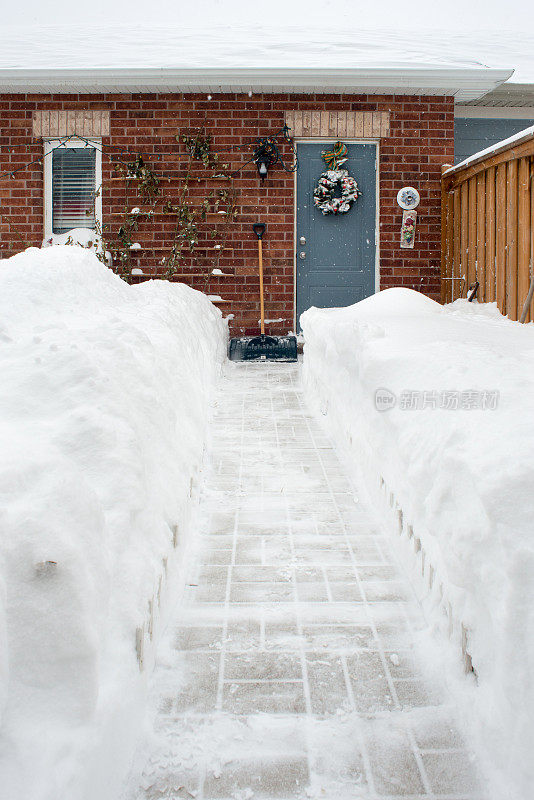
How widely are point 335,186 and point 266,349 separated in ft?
7.08

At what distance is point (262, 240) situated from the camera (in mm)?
7781

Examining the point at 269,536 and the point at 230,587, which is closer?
the point at 230,587

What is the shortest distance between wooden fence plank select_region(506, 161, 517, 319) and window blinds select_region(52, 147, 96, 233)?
4.72 m

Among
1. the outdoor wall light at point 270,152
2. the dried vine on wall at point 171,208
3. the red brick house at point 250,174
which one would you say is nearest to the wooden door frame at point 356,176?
the red brick house at point 250,174

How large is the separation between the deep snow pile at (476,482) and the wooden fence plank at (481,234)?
128 inches

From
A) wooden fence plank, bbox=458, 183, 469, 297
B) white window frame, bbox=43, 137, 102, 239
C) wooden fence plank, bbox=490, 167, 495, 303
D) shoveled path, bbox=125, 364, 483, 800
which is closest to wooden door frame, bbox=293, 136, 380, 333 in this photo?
wooden fence plank, bbox=458, 183, 469, 297

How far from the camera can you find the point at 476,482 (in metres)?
1.48

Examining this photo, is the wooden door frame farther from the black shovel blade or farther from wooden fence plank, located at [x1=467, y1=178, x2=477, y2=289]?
wooden fence plank, located at [x1=467, y1=178, x2=477, y2=289]

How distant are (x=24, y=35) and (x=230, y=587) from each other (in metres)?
9.44

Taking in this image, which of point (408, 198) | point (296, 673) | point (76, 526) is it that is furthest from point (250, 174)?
point (76, 526)

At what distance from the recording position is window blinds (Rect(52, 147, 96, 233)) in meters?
7.78

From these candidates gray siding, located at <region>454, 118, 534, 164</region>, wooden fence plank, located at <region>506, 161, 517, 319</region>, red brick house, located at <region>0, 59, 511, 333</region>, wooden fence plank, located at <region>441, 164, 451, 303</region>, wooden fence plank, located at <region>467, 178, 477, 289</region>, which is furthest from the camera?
gray siding, located at <region>454, 118, 534, 164</region>

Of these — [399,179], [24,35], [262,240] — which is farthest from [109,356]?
[24,35]

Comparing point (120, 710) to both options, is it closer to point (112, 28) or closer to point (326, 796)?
point (326, 796)
